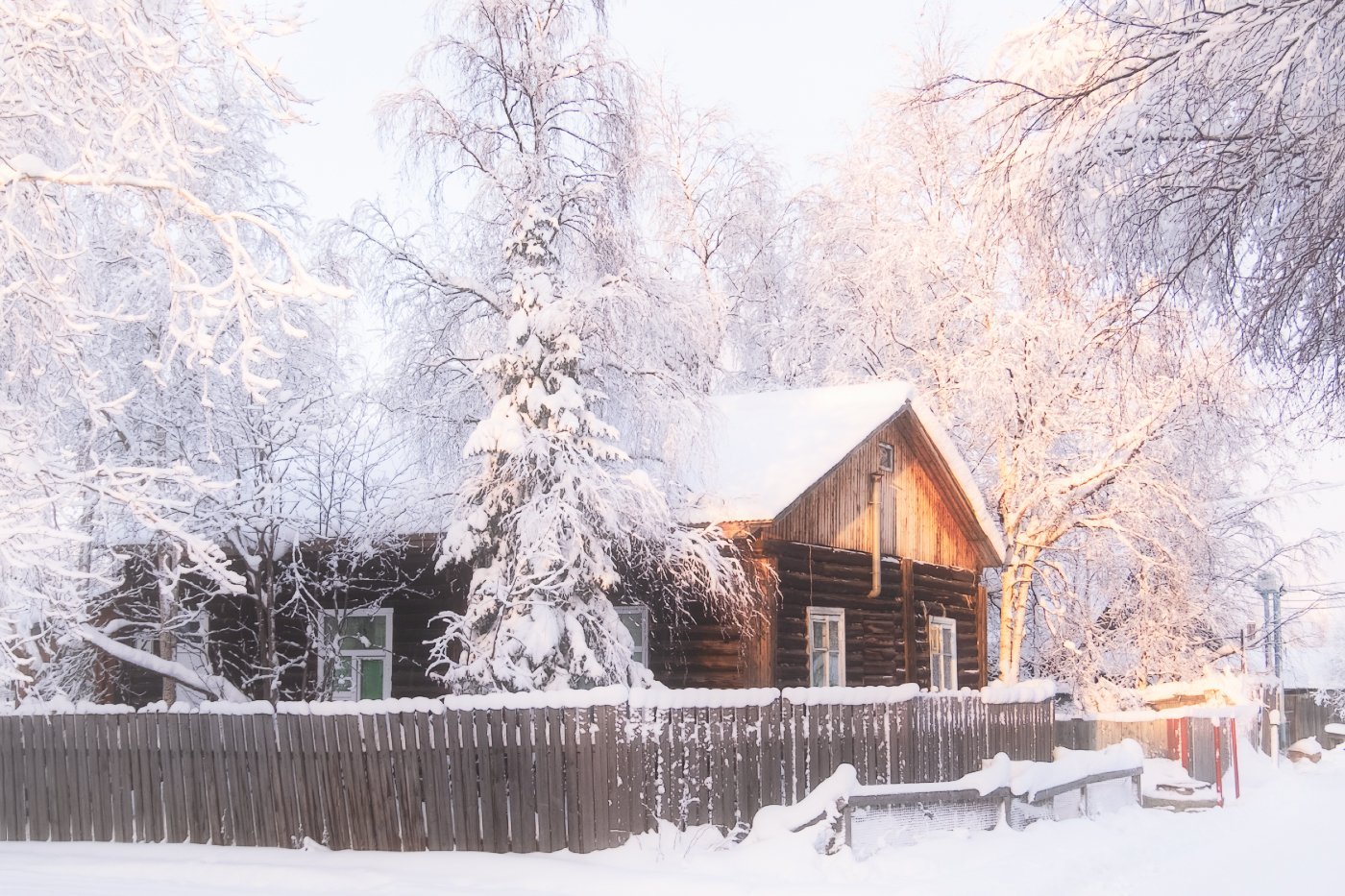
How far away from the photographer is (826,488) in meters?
20.2

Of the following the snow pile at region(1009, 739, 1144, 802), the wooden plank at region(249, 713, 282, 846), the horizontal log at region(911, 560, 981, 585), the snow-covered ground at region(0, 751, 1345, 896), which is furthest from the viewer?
the horizontal log at region(911, 560, 981, 585)

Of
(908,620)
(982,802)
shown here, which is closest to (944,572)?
(908,620)

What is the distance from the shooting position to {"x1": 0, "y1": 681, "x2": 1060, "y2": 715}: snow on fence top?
12.8m

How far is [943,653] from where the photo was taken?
25.2 meters

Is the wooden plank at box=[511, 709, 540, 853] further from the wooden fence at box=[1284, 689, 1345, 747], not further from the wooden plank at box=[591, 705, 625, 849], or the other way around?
the wooden fence at box=[1284, 689, 1345, 747]

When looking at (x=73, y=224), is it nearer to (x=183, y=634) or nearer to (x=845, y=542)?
(x=183, y=634)

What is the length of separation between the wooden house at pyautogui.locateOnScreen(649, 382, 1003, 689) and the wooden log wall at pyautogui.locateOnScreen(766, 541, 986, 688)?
3 centimetres

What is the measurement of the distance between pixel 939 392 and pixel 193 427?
15.7 meters

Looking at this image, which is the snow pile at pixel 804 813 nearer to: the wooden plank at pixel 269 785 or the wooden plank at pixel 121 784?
the wooden plank at pixel 269 785

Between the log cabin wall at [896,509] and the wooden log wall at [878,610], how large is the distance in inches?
8.6

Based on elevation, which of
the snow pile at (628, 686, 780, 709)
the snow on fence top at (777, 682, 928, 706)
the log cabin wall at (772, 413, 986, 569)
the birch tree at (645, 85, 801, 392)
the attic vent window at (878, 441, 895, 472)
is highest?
the birch tree at (645, 85, 801, 392)

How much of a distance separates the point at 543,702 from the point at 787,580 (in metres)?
6.76

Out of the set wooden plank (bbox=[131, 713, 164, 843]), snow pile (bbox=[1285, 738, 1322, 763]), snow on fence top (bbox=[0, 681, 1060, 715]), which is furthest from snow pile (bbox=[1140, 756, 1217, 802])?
snow pile (bbox=[1285, 738, 1322, 763])

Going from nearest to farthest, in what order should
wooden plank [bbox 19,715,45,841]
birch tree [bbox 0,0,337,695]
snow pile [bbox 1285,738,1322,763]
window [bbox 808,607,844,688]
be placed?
birch tree [bbox 0,0,337,695] < wooden plank [bbox 19,715,45,841] < window [bbox 808,607,844,688] < snow pile [bbox 1285,738,1322,763]
